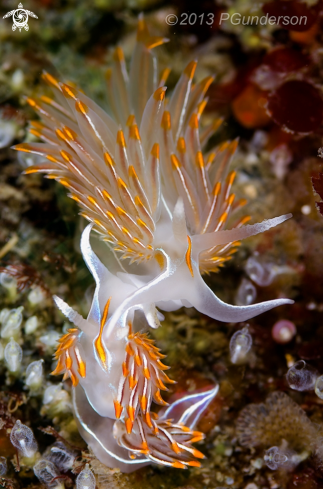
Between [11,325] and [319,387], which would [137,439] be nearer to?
[11,325]

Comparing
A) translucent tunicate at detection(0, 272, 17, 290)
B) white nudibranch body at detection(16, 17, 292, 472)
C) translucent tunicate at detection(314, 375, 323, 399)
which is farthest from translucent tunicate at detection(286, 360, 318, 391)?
translucent tunicate at detection(0, 272, 17, 290)

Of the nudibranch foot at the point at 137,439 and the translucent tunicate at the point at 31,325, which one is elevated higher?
the translucent tunicate at the point at 31,325

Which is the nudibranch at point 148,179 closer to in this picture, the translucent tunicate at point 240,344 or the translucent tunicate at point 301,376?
the translucent tunicate at point 240,344

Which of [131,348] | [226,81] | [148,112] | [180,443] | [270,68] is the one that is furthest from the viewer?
[226,81]

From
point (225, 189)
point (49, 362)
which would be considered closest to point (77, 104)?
point (225, 189)

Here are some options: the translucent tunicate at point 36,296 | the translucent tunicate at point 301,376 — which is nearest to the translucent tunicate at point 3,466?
the translucent tunicate at point 36,296

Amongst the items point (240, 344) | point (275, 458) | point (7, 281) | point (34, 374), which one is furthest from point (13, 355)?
point (275, 458)

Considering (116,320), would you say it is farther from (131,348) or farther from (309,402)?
(309,402)

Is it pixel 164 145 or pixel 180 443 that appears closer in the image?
pixel 180 443
